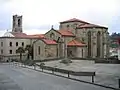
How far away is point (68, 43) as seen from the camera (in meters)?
63.5

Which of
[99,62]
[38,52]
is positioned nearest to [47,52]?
[38,52]

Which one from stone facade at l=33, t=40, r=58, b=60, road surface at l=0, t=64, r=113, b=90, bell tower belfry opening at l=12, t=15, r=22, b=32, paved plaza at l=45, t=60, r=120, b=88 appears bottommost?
road surface at l=0, t=64, r=113, b=90

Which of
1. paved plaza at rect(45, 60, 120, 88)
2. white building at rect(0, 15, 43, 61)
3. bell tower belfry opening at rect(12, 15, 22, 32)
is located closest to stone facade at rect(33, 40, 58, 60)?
white building at rect(0, 15, 43, 61)

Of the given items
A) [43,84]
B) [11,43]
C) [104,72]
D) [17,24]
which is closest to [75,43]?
[11,43]

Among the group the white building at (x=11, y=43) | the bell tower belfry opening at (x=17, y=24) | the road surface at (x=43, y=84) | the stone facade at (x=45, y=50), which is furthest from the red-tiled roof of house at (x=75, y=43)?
the road surface at (x=43, y=84)

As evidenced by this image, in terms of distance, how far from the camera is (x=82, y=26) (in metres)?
66.2

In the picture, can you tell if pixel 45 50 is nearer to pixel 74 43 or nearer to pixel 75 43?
pixel 74 43

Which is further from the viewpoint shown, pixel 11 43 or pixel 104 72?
pixel 11 43

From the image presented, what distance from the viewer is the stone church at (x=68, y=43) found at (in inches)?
2432

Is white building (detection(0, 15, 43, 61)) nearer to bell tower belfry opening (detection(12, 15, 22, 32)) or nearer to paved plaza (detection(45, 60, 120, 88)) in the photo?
bell tower belfry opening (detection(12, 15, 22, 32))

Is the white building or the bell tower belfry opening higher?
the bell tower belfry opening

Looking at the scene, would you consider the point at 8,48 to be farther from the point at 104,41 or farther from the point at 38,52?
the point at 104,41

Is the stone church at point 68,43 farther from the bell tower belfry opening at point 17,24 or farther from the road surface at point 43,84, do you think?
the road surface at point 43,84

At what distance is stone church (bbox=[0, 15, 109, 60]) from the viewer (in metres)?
61.8
